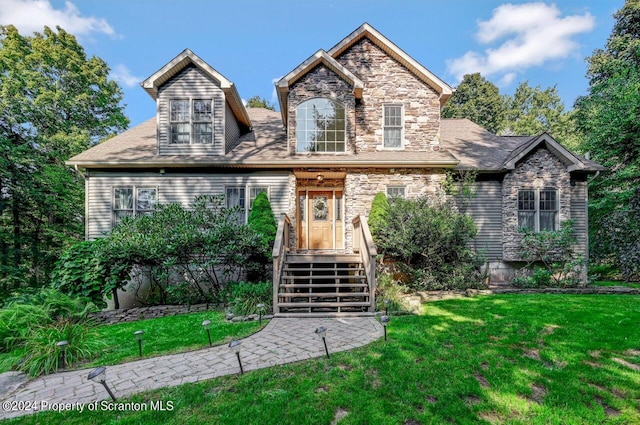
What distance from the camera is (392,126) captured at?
34.4 ft

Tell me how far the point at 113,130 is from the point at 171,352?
20033 millimetres

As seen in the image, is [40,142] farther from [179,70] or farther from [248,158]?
[248,158]

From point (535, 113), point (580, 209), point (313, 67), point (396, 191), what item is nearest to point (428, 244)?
point (396, 191)

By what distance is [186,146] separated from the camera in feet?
33.2

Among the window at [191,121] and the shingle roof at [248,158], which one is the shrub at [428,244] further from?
the window at [191,121]

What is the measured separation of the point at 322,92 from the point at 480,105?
943 inches

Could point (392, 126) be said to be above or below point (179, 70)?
below

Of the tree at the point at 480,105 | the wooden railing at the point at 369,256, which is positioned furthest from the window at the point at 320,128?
the tree at the point at 480,105

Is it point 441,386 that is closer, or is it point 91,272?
point 441,386

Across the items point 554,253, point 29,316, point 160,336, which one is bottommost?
point 160,336

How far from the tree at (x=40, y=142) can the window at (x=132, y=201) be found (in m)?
7.88

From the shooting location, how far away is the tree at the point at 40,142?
1403 cm

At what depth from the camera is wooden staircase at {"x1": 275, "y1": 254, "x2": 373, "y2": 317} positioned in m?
6.52

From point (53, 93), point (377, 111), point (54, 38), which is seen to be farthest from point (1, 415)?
point (54, 38)
